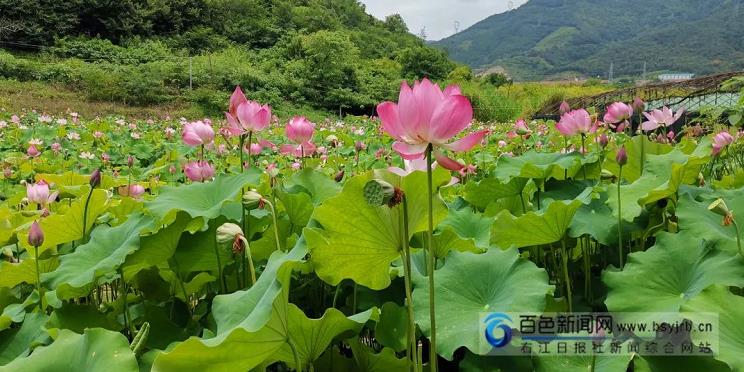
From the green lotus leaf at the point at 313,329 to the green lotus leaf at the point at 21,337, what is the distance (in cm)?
36

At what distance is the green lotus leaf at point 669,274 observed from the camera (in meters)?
0.63

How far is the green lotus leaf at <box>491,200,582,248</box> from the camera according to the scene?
0.76 meters

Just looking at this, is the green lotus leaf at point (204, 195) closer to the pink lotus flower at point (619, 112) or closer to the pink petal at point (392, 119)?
the pink petal at point (392, 119)

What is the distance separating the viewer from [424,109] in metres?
0.54

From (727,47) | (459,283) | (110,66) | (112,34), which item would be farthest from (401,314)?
(727,47)

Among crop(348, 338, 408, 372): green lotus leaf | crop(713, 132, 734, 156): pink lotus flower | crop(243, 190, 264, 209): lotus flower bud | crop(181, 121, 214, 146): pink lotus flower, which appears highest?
crop(181, 121, 214, 146): pink lotus flower

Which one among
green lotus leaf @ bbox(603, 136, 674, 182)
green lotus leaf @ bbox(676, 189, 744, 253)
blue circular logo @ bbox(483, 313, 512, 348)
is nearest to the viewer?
blue circular logo @ bbox(483, 313, 512, 348)

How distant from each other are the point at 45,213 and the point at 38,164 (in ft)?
5.81

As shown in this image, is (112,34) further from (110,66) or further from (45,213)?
(45,213)

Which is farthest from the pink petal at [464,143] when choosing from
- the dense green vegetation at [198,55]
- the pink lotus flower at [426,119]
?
the dense green vegetation at [198,55]

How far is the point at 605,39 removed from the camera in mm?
101188

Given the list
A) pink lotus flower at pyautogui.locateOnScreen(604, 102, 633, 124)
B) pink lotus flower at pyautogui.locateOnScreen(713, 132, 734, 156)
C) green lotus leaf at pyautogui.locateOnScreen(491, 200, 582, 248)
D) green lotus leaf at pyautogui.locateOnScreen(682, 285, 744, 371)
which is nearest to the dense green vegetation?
pink lotus flower at pyautogui.locateOnScreen(604, 102, 633, 124)

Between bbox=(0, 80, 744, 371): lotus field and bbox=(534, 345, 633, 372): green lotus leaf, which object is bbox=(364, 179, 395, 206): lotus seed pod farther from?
bbox=(534, 345, 633, 372): green lotus leaf

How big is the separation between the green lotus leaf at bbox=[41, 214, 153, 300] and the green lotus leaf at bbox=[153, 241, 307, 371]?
236 mm
